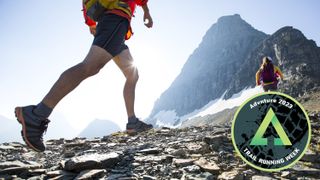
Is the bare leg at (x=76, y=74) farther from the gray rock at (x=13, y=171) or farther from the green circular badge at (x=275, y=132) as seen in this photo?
the green circular badge at (x=275, y=132)

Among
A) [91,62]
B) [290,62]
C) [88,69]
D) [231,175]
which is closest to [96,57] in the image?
[91,62]

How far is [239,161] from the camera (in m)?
4.09

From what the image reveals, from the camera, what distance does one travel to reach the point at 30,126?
14.1ft

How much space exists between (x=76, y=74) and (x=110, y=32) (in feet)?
2.93

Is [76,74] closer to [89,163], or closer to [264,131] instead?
[89,163]

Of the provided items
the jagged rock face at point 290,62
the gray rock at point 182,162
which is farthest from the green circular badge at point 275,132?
the jagged rock face at point 290,62

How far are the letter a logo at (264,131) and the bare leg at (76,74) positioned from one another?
252cm

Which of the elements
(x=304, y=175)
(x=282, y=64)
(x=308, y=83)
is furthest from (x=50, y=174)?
(x=282, y=64)

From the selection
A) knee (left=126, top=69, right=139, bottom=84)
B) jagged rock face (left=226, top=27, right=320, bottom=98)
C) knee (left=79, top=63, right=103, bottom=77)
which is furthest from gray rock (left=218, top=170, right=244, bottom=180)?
jagged rock face (left=226, top=27, right=320, bottom=98)

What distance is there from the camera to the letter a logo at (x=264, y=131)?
3.30 meters

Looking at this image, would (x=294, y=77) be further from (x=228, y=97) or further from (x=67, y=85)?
(x=67, y=85)

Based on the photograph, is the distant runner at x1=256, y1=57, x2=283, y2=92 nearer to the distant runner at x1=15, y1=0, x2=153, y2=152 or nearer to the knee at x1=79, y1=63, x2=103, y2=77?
the distant runner at x1=15, y1=0, x2=153, y2=152

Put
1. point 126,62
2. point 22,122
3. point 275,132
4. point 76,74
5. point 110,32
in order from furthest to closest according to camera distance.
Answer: point 126,62 → point 110,32 → point 76,74 → point 22,122 → point 275,132

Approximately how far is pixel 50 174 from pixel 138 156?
1.34m
